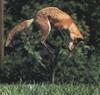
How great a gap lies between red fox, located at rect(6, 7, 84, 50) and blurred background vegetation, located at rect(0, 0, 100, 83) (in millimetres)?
123

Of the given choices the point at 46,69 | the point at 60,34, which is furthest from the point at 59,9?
the point at 46,69

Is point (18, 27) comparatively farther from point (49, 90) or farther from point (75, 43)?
point (49, 90)

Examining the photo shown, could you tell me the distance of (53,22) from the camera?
10609mm

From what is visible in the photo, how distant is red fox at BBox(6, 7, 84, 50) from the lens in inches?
417

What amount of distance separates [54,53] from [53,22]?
677 millimetres

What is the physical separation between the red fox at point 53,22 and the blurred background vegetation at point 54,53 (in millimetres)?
123

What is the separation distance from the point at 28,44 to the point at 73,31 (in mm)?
953

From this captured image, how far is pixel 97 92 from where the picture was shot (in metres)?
7.20

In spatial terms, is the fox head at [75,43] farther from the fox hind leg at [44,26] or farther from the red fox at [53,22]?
the fox hind leg at [44,26]

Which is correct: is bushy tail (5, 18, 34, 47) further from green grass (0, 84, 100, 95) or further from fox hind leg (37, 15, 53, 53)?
green grass (0, 84, 100, 95)

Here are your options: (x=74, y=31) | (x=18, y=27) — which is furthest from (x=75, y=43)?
(x=18, y=27)

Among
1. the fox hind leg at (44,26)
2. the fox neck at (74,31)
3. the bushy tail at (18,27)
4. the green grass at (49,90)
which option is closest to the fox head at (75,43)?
the fox neck at (74,31)

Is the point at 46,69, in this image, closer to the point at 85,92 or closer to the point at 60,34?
the point at 60,34

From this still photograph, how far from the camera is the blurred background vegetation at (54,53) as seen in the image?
11.0 metres
